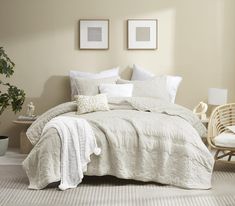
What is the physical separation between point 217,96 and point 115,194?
2.53 m

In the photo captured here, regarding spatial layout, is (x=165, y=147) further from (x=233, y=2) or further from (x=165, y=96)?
(x=233, y=2)

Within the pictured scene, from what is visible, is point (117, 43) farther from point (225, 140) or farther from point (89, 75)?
point (225, 140)

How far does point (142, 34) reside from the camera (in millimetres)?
6848

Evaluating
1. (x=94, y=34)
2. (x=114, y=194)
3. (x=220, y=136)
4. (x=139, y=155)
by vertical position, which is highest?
(x=94, y=34)

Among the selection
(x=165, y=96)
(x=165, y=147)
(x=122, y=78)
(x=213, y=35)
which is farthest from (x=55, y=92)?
(x=165, y=147)

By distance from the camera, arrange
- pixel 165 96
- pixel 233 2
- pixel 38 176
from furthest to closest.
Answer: pixel 233 2
pixel 165 96
pixel 38 176

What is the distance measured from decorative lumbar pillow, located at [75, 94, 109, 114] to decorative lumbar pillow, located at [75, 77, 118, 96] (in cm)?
82

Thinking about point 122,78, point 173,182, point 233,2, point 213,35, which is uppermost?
point 233,2

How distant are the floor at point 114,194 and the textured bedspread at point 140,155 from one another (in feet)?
0.36

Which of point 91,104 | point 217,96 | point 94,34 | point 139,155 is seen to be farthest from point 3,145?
point 217,96

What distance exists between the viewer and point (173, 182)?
181 inches

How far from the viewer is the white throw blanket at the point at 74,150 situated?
4520mm

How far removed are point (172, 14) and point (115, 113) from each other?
7.33 feet

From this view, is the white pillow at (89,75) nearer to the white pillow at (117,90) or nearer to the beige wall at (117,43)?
the beige wall at (117,43)
